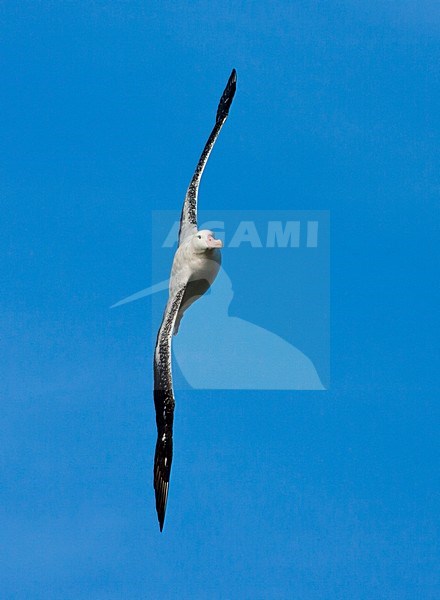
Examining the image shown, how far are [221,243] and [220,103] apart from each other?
26.4 ft

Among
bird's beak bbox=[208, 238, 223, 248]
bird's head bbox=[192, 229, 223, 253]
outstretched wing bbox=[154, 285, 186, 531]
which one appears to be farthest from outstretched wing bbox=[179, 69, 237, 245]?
outstretched wing bbox=[154, 285, 186, 531]

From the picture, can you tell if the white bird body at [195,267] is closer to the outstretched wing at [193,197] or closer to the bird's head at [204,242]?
the bird's head at [204,242]

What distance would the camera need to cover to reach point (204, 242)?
3738 cm

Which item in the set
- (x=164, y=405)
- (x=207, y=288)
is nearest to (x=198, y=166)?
(x=207, y=288)

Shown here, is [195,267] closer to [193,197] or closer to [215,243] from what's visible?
[215,243]

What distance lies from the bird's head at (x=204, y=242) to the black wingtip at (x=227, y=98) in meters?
5.95

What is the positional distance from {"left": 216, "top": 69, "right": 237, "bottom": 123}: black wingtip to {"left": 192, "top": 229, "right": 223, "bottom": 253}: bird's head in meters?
5.95

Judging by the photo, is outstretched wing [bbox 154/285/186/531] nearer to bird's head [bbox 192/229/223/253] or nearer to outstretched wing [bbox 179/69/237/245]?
bird's head [bbox 192/229/223/253]

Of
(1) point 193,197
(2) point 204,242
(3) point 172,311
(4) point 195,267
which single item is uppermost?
(1) point 193,197

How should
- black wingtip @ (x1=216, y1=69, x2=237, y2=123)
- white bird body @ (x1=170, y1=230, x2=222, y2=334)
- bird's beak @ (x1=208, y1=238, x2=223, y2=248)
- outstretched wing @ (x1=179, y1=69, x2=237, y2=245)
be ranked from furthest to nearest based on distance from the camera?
black wingtip @ (x1=216, y1=69, x2=237, y2=123) < outstretched wing @ (x1=179, y1=69, x2=237, y2=245) < white bird body @ (x1=170, y1=230, x2=222, y2=334) < bird's beak @ (x1=208, y1=238, x2=223, y2=248)

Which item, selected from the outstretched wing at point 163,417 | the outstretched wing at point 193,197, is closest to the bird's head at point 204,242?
the outstretched wing at point 193,197

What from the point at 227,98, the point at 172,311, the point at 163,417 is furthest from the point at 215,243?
the point at 227,98

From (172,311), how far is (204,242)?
195 cm

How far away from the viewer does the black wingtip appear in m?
42.9
